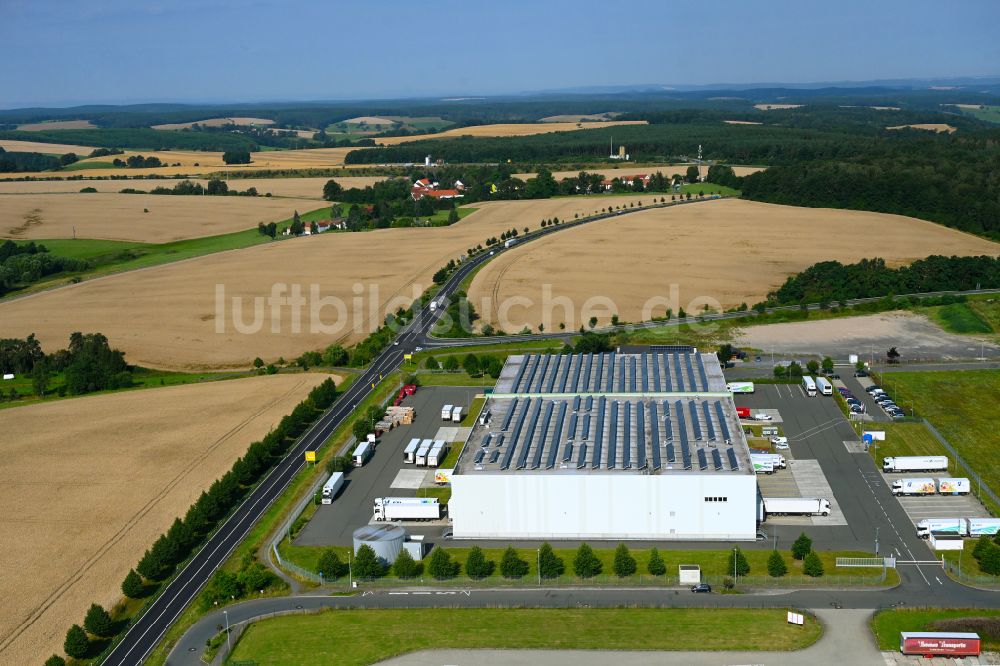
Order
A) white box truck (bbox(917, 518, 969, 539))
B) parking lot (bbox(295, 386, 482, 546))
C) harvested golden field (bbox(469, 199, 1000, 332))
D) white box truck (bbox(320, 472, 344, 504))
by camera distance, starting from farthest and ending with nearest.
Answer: harvested golden field (bbox(469, 199, 1000, 332)) < white box truck (bbox(320, 472, 344, 504)) < parking lot (bbox(295, 386, 482, 546)) < white box truck (bbox(917, 518, 969, 539))

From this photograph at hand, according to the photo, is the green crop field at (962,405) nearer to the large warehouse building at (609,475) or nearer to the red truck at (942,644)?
the large warehouse building at (609,475)

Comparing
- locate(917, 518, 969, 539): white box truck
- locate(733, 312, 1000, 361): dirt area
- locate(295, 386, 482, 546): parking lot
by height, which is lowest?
locate(295, 386, 482, 546): parking lot

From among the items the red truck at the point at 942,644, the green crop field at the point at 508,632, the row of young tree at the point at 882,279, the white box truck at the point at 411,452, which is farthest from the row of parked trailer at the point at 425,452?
the row of young tree at the point at 882,279

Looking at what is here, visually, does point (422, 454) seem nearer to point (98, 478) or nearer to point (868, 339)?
point (98, 478)

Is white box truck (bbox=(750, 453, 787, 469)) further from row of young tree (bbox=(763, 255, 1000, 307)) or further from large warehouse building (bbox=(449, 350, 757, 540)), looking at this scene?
row of young tree (bbox=(763, 255, 1000, 307))

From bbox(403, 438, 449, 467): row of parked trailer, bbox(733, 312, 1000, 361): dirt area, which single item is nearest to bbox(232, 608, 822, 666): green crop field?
bbox(403, 438, 449, 467): row of parked trailer
